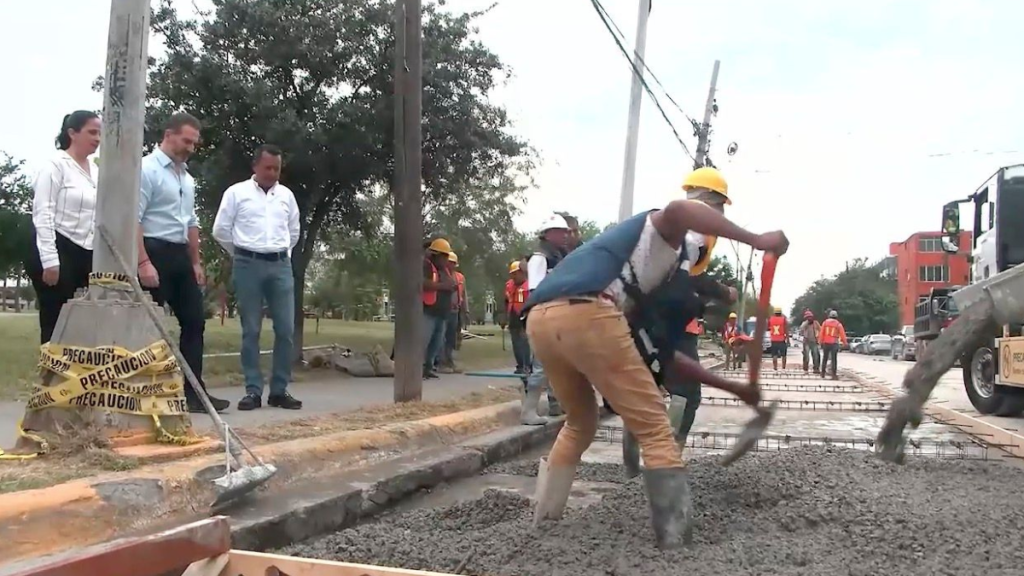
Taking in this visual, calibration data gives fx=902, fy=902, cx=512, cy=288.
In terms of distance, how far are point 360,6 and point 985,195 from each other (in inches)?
323

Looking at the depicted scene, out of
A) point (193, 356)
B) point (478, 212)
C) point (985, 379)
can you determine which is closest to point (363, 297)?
point (478, 212)

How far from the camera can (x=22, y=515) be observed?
9.50ft

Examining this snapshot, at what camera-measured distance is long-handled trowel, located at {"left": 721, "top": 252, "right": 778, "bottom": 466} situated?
3.58 meters

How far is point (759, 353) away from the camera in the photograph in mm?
3869

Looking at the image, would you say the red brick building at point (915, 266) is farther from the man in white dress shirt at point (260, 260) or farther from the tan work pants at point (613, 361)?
the tan work pants at point (613, 361)

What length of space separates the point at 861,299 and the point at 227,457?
3873 inches

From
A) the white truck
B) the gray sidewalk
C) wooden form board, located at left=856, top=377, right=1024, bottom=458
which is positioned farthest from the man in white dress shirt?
the white truck

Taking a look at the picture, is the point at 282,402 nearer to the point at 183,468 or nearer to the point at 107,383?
the point at 107,383

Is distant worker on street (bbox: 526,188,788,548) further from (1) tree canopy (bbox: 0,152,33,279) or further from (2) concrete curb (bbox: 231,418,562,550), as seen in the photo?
(1) tree canopy (bbox: 0,152,33,279)

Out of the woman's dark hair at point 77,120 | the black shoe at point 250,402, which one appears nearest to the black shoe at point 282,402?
the black shoe at point 250,402

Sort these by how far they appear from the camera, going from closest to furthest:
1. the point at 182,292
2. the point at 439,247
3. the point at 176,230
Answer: the point at 176,230, the point at 182,292, the point at 439,247

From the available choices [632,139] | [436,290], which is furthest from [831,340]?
[436,290]

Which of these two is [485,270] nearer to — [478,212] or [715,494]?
[478,212]

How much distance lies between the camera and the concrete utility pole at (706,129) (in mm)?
22734
